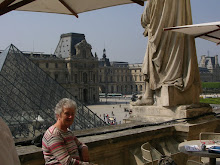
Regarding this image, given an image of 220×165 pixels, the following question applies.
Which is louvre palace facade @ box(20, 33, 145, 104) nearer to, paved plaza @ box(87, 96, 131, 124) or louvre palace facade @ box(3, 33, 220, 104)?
louvre palace facade @ box(3, 33, 220, 104)

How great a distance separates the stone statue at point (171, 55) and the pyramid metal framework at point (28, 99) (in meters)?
8.55

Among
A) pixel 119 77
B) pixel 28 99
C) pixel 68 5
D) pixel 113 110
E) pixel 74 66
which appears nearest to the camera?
pixel 68 5

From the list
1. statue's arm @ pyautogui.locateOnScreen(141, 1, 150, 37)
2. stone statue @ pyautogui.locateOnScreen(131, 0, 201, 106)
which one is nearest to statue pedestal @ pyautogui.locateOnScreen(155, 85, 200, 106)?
stone statue @ pyautogui.locateOnScreen(131, 0, 201, 106)

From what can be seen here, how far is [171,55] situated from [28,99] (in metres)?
12.1

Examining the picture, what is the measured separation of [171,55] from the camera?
3.78m

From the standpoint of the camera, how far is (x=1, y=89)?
14266 mm

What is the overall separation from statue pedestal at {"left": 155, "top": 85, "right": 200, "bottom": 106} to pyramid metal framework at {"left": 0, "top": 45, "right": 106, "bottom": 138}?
848 centimetres

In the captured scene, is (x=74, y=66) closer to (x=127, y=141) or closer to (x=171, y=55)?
(x=171, y=55)

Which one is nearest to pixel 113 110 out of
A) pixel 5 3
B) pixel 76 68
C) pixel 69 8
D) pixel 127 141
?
pixel 76 68

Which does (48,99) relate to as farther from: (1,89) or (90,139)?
(90,139)

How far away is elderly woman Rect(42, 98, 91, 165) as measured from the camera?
1734 millimetres

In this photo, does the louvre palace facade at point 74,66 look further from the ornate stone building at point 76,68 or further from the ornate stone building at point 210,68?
the ornate stone building at point 210,68

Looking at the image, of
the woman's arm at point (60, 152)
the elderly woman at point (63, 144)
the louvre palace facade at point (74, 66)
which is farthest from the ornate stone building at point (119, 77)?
the woman's arm at point (60, 152)

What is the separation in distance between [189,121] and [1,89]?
12452mm
